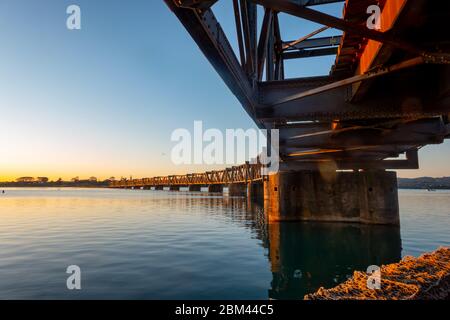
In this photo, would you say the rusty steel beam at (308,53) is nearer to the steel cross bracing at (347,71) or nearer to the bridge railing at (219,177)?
the steel cross bracing at (347,71)

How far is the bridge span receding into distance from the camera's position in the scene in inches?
225

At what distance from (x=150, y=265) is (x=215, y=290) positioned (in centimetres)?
403

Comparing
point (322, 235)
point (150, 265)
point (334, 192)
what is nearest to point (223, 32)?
point (150, 265)

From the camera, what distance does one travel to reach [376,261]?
45.1 ft

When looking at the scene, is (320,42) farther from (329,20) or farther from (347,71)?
(329,20)

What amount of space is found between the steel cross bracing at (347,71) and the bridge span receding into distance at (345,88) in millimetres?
28

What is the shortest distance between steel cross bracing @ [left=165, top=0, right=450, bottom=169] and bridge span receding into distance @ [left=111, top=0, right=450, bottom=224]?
3cm

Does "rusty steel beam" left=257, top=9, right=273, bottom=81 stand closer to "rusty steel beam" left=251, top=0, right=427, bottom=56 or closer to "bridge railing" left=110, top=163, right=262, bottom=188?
"rusty steel beam" left=251, top=0, right=427, bottom=56

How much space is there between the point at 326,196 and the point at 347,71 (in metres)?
17.3

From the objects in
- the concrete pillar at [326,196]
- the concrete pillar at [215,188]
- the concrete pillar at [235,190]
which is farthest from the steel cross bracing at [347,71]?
the concrete pillar at [215,188]

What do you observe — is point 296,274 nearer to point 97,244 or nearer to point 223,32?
point 223,32

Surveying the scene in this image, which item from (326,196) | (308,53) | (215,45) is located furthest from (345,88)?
(326,196)

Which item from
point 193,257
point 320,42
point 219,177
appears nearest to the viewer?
point 193,257

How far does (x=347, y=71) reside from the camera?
10.6 meters
